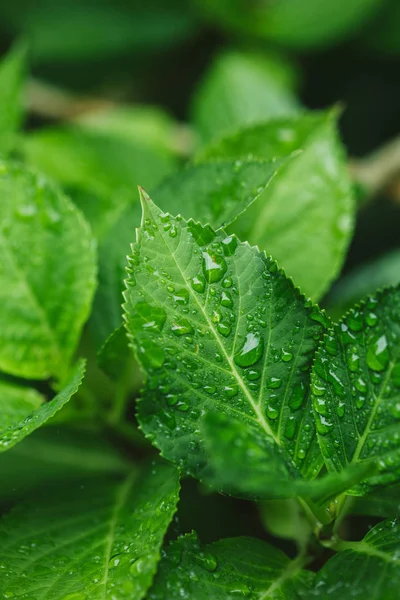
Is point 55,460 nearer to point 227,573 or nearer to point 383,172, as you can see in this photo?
point 227,573

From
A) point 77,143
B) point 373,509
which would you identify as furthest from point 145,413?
point 77,143

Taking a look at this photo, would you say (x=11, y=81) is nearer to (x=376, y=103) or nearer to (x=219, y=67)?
(x=219, y=67)

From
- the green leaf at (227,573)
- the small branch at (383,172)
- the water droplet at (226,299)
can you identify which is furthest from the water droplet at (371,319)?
the small branch at (383,172)

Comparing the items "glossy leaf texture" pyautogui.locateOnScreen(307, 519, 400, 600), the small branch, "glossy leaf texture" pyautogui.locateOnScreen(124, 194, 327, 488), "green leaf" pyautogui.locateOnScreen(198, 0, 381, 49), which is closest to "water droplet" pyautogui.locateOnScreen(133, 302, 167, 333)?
"glossy leaf texture" pyautogui.locateOnScreen(124, 194, 327, 488)

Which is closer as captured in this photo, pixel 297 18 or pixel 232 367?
pixel 232 367

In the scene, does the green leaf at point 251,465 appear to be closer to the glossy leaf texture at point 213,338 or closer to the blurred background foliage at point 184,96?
the glossy leaf texture at point 213,338

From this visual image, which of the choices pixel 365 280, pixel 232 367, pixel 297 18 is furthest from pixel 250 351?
pixel 297 18

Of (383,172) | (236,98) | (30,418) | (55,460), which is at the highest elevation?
(236,98)

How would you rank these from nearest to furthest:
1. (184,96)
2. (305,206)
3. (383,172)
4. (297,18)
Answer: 1. (305,206)
2. (383,172)
3. (297,18)
4. (184,96)

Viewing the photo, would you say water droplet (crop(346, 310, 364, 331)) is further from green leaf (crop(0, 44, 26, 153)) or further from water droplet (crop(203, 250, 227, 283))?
green leaf (crop(0, 44, 26, 153))
